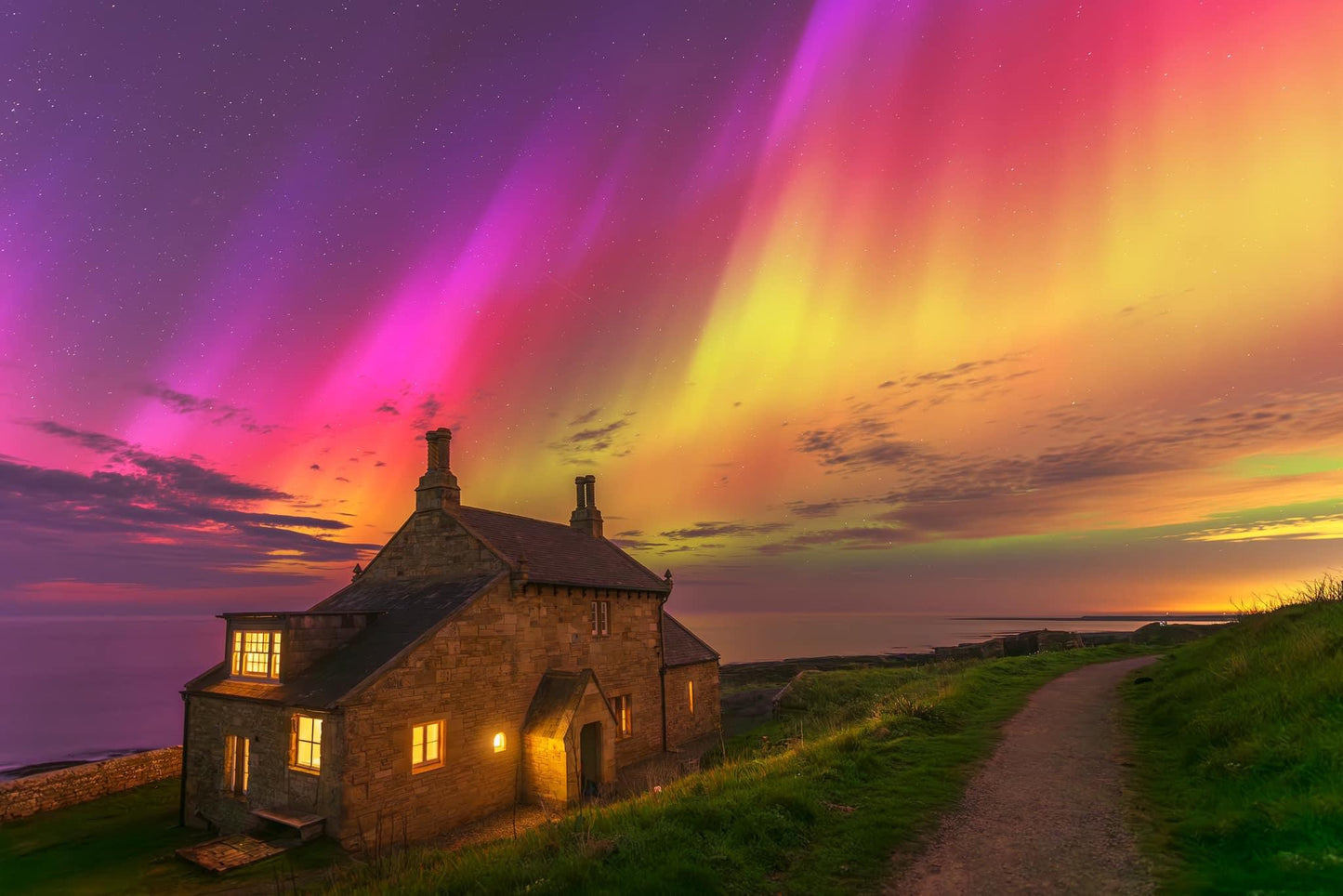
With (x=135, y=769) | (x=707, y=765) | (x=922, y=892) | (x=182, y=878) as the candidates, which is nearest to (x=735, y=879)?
(x=922, y=892)

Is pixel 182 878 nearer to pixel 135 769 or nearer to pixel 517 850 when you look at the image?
pixel 517 850

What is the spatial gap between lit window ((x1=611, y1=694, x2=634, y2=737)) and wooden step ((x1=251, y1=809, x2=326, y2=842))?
482 inches

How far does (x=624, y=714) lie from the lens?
27781 millimetres

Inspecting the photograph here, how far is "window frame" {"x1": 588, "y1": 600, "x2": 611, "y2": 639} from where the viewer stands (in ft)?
88.4

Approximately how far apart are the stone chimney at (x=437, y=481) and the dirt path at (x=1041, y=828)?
815 inches

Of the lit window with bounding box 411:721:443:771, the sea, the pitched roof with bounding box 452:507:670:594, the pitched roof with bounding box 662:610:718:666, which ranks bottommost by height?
the sea

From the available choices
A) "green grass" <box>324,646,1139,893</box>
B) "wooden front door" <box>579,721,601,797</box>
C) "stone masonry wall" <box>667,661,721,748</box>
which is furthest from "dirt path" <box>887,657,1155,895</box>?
"stone masonry wall" <box>667,661,721,748</box>

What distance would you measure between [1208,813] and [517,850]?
36.5 ft

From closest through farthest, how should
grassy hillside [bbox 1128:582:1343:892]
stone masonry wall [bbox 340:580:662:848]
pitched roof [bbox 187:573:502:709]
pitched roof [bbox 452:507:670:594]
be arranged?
grassy hillside [bbox 1128:582:1343:892] → stone masonry wall [bbox 340:580:662:848] → pitched roof [bbox 187:573:502:709] → pitched roof [bbox 452:507:670:594]

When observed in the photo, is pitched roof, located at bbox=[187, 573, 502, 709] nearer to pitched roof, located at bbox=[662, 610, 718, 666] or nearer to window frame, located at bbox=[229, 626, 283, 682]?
window frame, located at bbox=[229, 626, 283, 682]

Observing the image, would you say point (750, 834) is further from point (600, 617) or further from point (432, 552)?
point (432, 552)

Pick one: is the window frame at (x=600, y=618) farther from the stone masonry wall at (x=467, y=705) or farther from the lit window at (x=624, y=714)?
the lit window at (x=624, y=714)

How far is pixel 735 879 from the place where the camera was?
A: 8773 mm

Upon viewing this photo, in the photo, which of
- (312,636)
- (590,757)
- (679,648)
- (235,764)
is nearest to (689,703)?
(679,648)
